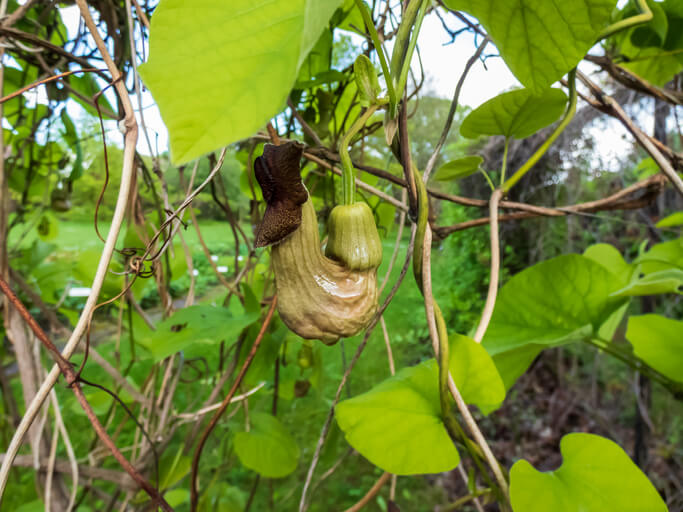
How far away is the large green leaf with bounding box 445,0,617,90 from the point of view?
203mm

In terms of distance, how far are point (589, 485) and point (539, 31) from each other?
297mm

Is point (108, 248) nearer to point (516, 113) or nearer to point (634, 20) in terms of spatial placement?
point (516, 113)

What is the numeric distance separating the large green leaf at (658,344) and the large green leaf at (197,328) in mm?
436

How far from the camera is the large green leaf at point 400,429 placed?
0.32 m

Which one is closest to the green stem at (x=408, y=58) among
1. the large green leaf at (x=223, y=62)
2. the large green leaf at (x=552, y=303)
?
the large green leaf at (x=223, y=62)

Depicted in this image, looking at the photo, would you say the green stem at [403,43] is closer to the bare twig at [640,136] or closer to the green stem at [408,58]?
the green stem at [408,58]

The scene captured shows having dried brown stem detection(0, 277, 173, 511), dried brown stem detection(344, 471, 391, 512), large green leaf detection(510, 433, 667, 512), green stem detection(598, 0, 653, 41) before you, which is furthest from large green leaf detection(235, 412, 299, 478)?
green stem detection(598, 0, 653, 41)

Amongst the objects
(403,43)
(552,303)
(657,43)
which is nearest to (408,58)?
(403,43)

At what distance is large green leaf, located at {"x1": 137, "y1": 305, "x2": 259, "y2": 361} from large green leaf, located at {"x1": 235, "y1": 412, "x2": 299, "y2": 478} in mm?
220

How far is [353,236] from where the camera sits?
0.79 feet

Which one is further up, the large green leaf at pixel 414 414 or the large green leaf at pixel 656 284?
the large green leaf at pixel 656 284

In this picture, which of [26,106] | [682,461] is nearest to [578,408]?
[682,461]

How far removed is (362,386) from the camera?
153 cm

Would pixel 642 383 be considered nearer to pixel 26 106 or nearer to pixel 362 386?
pixel 362 386
